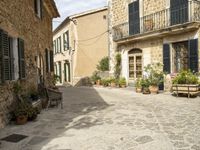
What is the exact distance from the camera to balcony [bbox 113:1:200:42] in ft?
40.7

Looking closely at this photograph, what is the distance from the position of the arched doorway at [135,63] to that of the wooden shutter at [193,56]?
4.04 m

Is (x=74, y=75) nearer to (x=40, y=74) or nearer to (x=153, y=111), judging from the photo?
(x=40, y=74)

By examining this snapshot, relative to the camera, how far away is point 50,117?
7.88 meters

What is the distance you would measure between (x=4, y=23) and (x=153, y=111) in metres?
4.98

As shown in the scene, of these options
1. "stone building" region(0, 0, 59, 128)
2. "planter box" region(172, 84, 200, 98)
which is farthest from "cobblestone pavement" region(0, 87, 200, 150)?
"planter box" region(172, 84, 200, 98)

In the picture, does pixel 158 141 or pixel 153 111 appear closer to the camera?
pixel 158 141

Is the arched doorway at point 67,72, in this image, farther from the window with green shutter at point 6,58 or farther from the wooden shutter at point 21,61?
the window with green shutter at point 6,58

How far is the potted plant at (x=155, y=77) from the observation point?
13.5 m

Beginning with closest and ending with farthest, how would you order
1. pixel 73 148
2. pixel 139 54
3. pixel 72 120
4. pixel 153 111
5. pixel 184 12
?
pixel 73 148, pixel 72 120, pixel 153 111, pixel 184 12, pixel 139 54

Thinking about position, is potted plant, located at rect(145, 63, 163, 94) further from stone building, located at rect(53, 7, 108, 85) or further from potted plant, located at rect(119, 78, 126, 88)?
stone building, located at rect(53, 7, 108, 85)

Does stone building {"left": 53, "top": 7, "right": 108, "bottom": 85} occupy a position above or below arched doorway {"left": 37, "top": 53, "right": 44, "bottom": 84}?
above

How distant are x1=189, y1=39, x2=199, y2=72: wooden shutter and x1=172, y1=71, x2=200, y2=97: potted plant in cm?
64

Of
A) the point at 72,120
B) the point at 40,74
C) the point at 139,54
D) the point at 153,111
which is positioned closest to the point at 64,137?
the point at 72,120

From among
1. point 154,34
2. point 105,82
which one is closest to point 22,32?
point 154,34
